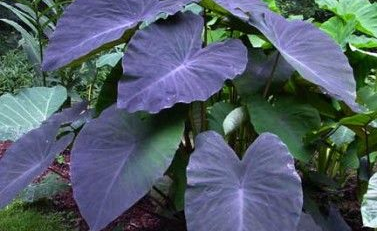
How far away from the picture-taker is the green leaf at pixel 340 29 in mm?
2289

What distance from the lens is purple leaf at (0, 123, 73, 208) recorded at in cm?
165

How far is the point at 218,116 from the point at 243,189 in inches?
20.6

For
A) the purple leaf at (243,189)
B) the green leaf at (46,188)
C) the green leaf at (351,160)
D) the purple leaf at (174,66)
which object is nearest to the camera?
the purple leaf at (243,189)

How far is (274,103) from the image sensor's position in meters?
1.95

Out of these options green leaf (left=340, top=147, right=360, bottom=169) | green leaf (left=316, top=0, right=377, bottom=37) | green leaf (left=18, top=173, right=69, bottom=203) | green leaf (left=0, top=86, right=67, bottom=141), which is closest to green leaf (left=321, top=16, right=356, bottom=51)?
green leaf (left=316, top=0, right=377, bottom=37)

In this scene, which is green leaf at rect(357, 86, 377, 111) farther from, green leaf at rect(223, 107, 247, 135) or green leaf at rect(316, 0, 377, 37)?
green leaf at rect(316, 0, 377, 37)

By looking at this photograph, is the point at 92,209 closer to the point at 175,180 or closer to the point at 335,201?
the point at 175,180

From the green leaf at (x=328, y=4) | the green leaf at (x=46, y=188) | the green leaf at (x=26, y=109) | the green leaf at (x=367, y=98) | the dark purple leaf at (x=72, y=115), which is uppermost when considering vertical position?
the dark purple leaf at (x=72, y=115)

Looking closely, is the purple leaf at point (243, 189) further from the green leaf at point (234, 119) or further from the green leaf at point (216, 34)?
the green leaf at point (216, 34)

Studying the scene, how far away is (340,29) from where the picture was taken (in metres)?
2.42

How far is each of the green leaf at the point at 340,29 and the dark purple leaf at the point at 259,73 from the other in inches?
15.1

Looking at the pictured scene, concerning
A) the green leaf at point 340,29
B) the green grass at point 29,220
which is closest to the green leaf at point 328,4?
the green leaf at point 340,29

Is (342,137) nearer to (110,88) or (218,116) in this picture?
(218,116)

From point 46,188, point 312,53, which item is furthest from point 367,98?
point 46,188
